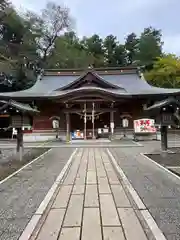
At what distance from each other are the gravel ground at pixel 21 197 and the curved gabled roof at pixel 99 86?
15.5 meters

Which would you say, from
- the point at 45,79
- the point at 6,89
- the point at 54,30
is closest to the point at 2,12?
the point at 45,79

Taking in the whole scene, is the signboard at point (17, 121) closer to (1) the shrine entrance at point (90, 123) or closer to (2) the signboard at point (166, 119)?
(2) the signboard at point (166, 119)

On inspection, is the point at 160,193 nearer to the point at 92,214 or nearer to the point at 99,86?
the point at 92,214

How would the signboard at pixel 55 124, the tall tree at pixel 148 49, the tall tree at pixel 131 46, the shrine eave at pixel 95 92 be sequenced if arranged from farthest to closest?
1. the tall tree at pixel 131 46
2. the tall tree at pixel 148 49
3. the signboard at pixel 55 124
4. the shrine eave at pixel 95 92

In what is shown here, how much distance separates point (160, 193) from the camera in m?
5.64

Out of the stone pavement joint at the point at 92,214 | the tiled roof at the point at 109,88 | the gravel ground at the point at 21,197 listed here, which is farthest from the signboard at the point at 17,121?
the tiled roof at the point at 109,88

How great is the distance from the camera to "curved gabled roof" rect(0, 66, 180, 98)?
23906 mm

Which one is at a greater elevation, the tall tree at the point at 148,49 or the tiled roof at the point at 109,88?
the tall tree at the point at 148,49

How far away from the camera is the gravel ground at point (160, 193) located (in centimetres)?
386

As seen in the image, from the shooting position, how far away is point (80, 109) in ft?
80.0

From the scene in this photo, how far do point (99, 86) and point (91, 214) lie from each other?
21751 millimetres

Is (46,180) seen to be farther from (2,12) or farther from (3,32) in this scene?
(3,32)

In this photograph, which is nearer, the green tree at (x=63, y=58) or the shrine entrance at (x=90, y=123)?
the shrine entrance at (x=90, y=123)

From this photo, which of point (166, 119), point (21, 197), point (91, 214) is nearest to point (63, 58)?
point (166, 119)
